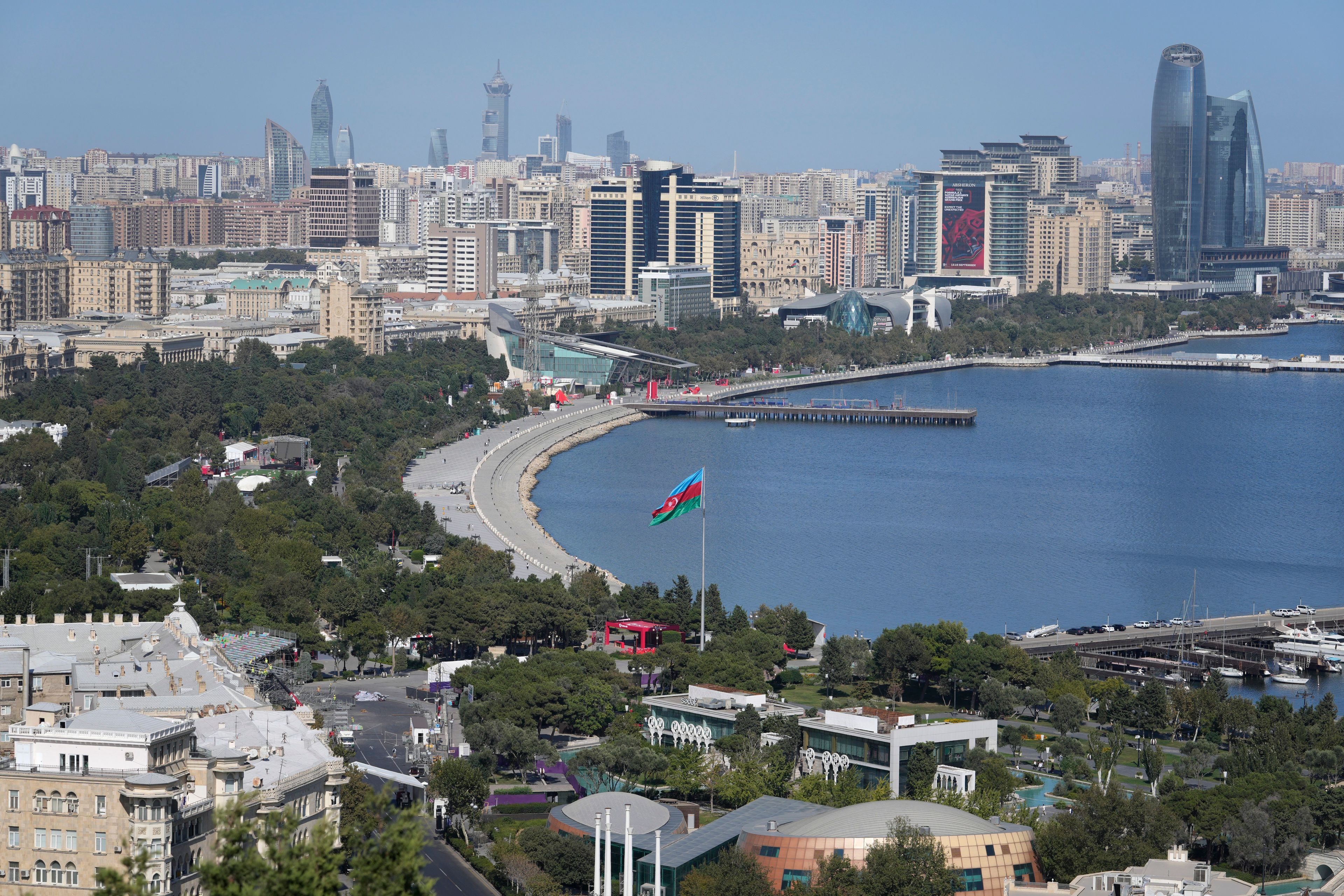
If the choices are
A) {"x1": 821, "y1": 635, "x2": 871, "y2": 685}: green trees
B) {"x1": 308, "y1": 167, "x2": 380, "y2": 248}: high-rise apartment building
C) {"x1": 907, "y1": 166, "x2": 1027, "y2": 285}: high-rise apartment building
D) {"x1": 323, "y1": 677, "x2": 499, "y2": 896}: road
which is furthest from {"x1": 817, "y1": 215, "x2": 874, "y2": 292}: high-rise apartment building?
{"x1": 323, "y1": 677, "x2": 499, "y2": 896}: road

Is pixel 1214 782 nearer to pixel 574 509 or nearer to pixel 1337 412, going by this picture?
pixel 574 509

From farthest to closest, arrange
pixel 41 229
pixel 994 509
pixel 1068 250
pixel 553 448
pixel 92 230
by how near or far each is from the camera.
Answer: pixel 1068 250 < pixel 41 229 < pixel 92 230 < pixel 553 448 < pixel 994 509

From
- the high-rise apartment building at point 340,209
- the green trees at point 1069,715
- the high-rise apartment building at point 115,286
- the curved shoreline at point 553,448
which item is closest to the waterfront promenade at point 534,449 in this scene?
the curved shoreline at point 553,448

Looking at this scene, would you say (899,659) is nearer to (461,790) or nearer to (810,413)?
(461,790)

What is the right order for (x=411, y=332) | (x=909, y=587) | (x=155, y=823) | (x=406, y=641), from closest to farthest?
(x=155, y=823) < (x=406, y=641) < (x=909, y=587) < (x=411, y=332)

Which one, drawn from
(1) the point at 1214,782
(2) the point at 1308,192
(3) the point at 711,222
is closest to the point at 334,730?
(1) the point at 1214,782

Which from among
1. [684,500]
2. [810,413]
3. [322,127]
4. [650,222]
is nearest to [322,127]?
[322,127]
